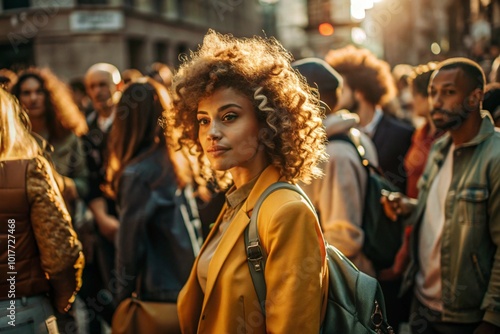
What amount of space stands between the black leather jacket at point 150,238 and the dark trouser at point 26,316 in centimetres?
Result: 86

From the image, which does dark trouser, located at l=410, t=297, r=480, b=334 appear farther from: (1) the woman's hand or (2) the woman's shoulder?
(2) the woman's shoulder

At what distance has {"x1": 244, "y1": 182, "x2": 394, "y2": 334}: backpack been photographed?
2.64m

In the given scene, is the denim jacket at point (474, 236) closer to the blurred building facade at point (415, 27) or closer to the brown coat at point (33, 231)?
the brown coat at point (33, 231)

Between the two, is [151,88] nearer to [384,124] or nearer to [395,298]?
[395,298]

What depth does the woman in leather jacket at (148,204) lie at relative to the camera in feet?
14.3

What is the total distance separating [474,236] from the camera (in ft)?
12.8

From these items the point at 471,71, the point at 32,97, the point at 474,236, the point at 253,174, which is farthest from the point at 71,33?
the point at 253,174

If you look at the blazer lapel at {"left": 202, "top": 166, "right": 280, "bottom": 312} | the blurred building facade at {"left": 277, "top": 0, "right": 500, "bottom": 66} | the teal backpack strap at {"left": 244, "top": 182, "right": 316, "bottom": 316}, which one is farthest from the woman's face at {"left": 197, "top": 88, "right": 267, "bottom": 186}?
the blurred building facade at {"left": 277, "top": 0, "right": 500, "bottom": 66}

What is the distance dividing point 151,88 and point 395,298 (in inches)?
91.9

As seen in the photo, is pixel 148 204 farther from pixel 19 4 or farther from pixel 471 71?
pixel 19 4

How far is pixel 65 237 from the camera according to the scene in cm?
350

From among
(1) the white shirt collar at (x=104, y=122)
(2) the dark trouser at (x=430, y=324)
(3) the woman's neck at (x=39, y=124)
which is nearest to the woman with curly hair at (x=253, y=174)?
(2) the dark trouser at (x=430, y=324)

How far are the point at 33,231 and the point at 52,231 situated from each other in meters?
0.10

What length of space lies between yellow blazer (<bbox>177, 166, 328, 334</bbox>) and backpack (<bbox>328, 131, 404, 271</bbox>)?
1.72m
